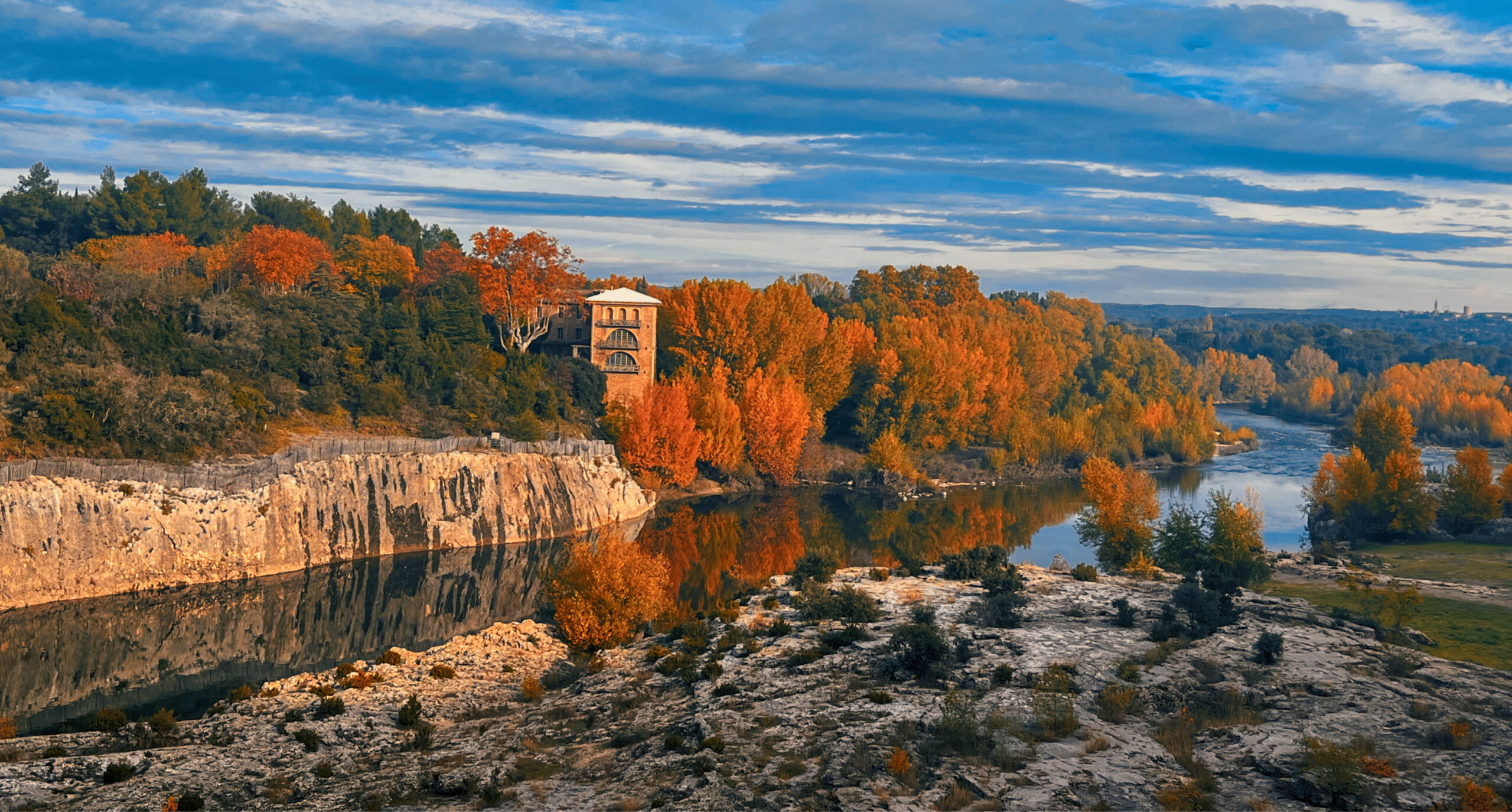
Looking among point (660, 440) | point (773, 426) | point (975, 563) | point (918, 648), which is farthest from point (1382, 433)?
point (918, 648)

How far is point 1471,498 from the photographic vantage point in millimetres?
70312

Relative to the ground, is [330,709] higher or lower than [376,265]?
lower

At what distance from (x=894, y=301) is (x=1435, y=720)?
359 ft

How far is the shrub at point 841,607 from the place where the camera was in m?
46.0

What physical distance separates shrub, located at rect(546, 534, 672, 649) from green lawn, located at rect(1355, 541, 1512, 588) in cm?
4099

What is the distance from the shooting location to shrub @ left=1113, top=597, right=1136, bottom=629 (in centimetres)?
4344

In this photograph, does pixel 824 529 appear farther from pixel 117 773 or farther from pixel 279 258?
pixel 117 773

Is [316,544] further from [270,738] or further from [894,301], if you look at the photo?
[894,301]

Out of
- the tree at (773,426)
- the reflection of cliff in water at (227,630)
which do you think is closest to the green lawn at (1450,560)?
the tree at (773,426)

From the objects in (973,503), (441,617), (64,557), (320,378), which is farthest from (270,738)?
(973,503)

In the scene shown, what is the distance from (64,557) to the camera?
5034 cm

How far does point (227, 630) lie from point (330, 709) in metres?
17.1

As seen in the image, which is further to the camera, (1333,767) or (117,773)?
(117,773)

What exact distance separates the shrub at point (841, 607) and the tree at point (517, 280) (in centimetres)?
5171
